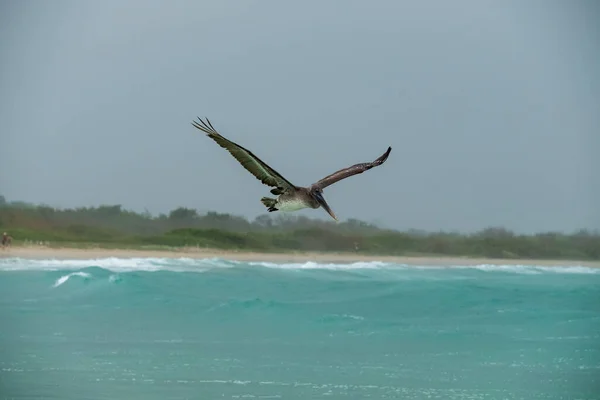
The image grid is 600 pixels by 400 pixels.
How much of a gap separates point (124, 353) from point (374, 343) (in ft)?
19.6

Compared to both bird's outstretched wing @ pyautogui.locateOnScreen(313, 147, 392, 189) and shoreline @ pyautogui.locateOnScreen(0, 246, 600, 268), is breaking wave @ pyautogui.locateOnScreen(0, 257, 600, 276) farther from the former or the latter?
bird's outstretched wing @ pyautogui.locateOnScreen(313, 147, 392, 189)

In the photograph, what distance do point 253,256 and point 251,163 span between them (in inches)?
695

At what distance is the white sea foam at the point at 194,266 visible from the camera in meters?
28.5

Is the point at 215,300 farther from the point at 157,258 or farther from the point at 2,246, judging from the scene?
the point at 2,246

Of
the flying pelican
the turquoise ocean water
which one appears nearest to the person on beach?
the turquoise ocean water

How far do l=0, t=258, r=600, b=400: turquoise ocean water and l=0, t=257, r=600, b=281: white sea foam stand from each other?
6cm

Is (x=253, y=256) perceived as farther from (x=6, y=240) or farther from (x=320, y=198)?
(x=320, y=198)

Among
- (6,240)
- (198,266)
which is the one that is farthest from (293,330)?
(6,240)

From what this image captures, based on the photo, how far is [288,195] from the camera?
11289mm

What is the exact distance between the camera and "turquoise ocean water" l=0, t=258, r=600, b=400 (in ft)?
59.0

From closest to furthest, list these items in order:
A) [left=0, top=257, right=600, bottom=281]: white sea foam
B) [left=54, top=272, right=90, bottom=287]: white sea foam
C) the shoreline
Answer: the shoreline < [left=54, top=272, right=90, bottom=287]: white sea foam < [left=0, top=257, right=600, bottom=281]: white sea foam

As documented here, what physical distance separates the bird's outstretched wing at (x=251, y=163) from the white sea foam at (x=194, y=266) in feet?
56.3

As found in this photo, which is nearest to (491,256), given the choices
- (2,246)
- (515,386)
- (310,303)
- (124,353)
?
(310,303)

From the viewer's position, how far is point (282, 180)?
1091cm
